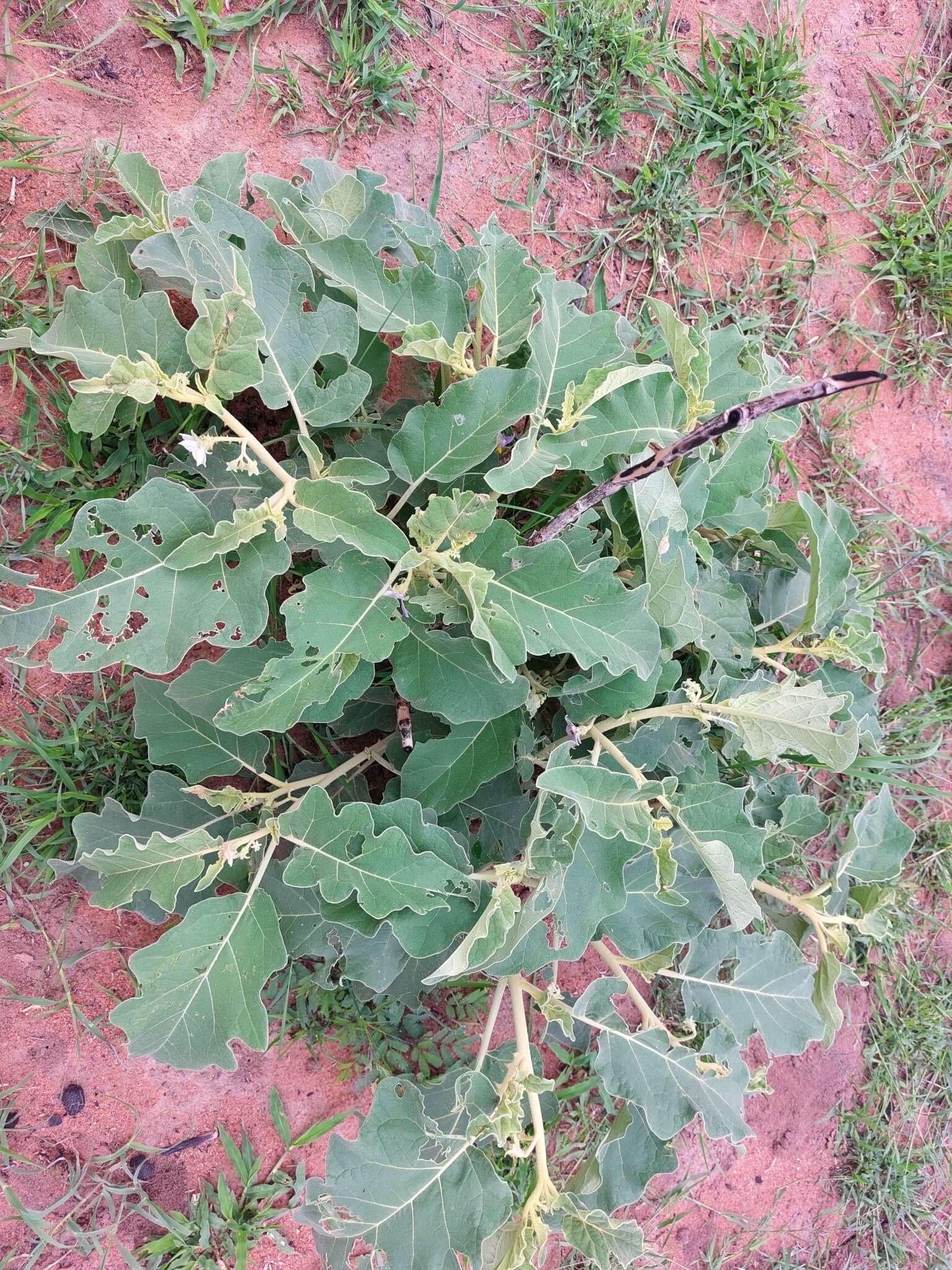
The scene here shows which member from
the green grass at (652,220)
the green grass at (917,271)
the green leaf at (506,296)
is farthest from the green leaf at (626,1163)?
the green grass at (917,271)

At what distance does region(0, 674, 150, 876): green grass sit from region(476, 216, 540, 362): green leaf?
129cm

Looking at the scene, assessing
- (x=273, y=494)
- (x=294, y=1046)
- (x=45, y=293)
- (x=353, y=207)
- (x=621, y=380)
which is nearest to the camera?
(x=621, y=380)

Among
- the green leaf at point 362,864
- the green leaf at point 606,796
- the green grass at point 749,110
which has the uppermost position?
the green grass at point 749,110

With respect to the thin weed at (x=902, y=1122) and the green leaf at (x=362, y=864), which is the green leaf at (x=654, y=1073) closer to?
the green leaf at (x=362, y=864)

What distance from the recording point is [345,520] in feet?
5.97

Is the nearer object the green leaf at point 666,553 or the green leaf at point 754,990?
the green leaf at point 666,553

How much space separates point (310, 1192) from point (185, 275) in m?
2.00

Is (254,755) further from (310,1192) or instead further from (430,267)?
(430,267)

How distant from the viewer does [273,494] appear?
1995 millimetres

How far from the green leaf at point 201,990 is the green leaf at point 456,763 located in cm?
42

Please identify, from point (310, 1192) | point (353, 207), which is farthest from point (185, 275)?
point (310, 1192)

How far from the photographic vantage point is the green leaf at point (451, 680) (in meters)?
1.95

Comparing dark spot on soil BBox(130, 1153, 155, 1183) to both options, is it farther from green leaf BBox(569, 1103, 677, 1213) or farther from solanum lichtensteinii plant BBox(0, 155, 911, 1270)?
green leaf BBox(569, 1103, 677, 1213)

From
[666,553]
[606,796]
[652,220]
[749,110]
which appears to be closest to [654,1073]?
[606,796]
